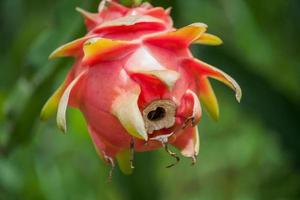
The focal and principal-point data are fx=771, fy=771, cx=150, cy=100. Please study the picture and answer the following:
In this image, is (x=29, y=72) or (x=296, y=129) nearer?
(x=29, y=72)

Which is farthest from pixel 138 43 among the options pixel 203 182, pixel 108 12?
pixel 203 182

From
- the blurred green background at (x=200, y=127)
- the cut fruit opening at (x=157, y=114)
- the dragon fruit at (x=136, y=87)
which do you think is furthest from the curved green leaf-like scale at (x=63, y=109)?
the blurred green background at (x=200, y=127)

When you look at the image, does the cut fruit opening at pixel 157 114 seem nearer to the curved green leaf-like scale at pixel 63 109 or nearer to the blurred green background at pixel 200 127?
the curved green leaf-like scale at pixel 63 109

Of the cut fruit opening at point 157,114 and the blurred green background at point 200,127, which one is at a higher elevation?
the cut fruit opening at point 157,114

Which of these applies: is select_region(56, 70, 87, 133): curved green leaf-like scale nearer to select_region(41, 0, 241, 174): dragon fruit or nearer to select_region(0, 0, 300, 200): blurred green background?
select_region(41, 0, 241, 174): dragon fruit

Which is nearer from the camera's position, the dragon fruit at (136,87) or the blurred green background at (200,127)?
the dragon fruit at (136,87)

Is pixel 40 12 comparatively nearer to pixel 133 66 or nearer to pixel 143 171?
pixel 143 171

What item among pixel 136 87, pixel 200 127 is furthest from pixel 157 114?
pixel 200 127
